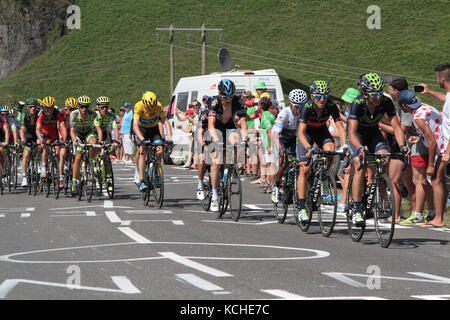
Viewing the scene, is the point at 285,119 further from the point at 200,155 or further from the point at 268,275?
the point at 268,275

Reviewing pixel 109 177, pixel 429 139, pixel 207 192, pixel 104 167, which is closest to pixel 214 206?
pixel 207 192

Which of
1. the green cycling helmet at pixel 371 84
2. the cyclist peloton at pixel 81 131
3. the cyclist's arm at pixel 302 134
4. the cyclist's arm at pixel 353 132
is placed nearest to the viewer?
the green cycling helmet at pixel 371 84

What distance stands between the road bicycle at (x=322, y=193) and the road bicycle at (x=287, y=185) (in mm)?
530

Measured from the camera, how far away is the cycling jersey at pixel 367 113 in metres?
10.7

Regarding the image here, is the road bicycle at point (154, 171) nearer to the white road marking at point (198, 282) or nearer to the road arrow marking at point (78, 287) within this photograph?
the white road marking at point (198, 282)

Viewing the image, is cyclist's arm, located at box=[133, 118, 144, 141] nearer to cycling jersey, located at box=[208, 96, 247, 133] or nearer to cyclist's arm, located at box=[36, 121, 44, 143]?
cycling jersey, located at box=[208, 96, 247, 133]

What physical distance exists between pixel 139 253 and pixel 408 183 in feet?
17.4

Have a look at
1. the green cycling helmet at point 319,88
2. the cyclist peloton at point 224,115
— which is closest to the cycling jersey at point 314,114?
the green cycling helmet at point 319,88

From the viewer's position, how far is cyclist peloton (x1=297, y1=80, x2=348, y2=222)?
11445mm

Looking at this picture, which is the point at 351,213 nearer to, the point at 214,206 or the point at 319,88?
the point at 319,88

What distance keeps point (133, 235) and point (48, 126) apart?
7.43m

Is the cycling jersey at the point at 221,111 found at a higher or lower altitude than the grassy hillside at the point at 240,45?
lower

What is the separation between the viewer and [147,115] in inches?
605

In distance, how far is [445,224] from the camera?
12703 mm
